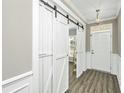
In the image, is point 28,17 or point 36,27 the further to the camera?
point 36,27

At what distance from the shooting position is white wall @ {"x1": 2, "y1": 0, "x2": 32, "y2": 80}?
109 cm

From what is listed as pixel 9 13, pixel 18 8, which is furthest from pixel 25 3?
pixel 9 13

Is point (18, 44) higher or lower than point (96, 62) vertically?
higher

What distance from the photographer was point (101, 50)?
5496 mm

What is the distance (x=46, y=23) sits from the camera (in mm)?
2057

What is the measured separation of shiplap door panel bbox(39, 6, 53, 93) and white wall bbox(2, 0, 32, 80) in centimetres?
43

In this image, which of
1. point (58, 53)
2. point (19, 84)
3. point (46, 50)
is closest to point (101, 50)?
point (58, 53)

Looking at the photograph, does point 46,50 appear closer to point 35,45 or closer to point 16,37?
point 35,45

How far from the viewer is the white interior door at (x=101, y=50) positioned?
5230mm

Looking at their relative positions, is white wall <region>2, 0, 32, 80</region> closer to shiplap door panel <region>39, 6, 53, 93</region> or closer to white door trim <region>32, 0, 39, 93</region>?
white door trim <region>32, 0, 39, 93</region>

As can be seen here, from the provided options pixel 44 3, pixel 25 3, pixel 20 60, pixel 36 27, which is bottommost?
pixel 20 60

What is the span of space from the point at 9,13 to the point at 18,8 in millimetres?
183

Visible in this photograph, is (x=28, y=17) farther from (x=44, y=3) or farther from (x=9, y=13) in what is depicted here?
(x=44, y=3)

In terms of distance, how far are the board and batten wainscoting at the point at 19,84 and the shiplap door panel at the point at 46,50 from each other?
1.40 ft
